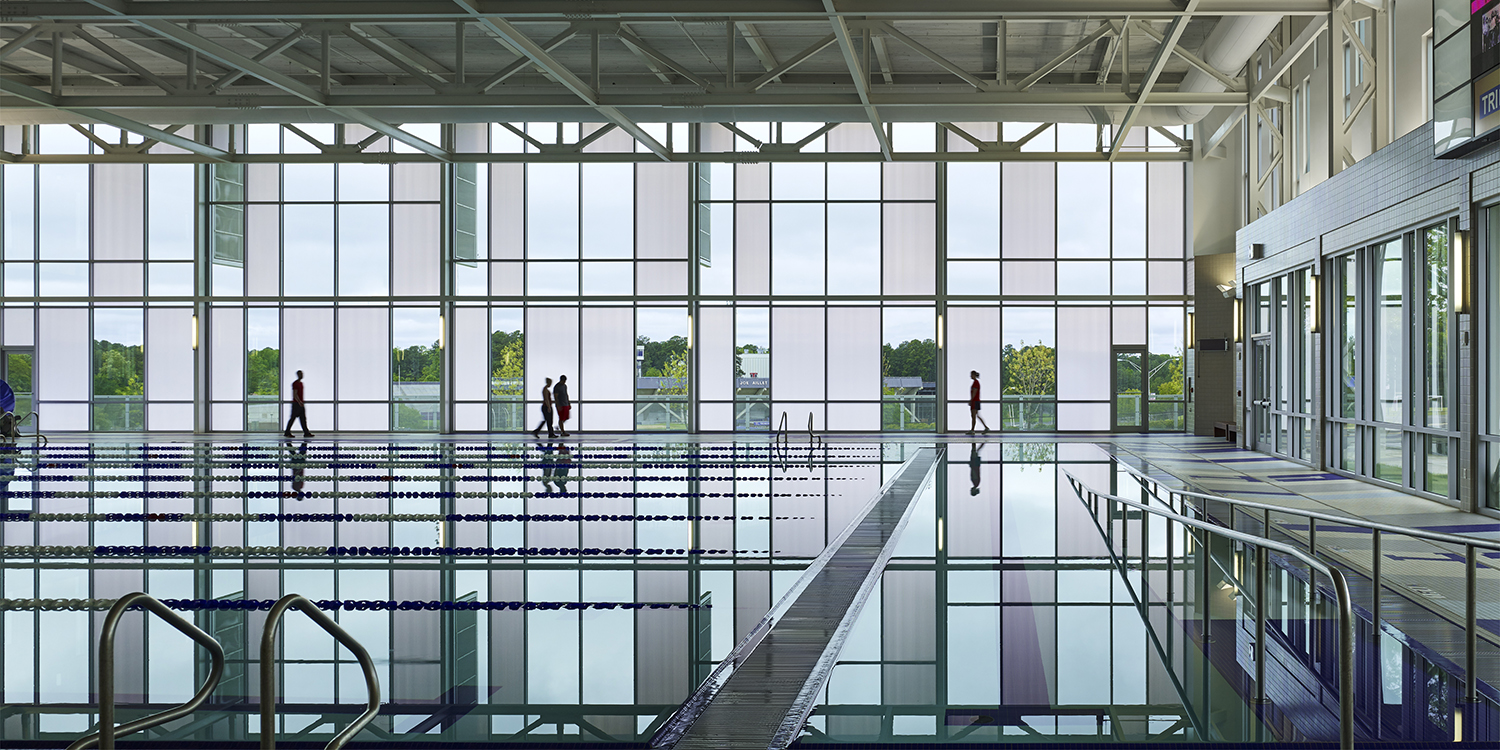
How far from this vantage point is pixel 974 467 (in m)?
16.3

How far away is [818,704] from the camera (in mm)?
4570

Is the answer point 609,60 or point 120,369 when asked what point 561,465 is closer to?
point 609,60

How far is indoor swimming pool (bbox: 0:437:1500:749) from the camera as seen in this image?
447 centimetres

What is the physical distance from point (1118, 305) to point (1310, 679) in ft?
67.1

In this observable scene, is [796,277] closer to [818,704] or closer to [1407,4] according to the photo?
[1407,4]

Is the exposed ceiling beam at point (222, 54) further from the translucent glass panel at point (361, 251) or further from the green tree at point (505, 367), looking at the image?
the green tree at point (505, 367)

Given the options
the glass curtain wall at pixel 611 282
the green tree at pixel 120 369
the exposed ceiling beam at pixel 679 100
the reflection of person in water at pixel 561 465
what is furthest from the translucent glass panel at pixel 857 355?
the green tree at pixel 120 369

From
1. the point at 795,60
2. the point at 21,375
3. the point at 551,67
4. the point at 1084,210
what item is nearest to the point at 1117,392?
the point at 1084,210

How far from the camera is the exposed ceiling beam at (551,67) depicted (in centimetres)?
1347

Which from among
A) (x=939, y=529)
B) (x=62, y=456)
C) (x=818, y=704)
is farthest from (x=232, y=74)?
(x=818, y=704)

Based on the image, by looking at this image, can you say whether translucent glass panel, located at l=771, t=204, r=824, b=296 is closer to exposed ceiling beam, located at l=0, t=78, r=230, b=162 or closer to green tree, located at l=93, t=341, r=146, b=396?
exposed ceiling beam, located at l=0, t=78, r=230, b=162

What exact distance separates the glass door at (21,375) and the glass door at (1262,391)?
2692 centimetres

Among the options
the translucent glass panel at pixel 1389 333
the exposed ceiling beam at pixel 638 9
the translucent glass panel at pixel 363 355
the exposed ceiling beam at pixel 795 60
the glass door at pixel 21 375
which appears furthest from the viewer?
the glass door at pixel 21 375

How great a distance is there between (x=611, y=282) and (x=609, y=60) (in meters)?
5.39
